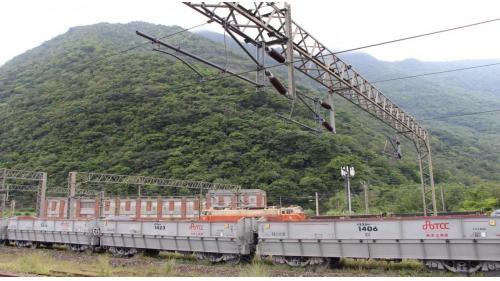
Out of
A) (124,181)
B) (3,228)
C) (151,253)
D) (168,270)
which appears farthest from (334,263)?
(124,181)

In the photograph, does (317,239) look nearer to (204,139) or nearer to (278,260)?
(278,260)

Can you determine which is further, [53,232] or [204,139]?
[204,139]

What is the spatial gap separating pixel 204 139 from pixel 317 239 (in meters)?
68.7

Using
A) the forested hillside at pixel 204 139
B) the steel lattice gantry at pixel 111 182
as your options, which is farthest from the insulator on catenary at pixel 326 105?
the forested hillside at pixel 204 139

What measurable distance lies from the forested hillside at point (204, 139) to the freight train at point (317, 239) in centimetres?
3883

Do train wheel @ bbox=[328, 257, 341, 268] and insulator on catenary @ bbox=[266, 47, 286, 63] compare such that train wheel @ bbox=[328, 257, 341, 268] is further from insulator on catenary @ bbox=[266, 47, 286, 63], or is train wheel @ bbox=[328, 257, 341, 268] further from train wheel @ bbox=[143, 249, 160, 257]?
train wheel @ bbox=[143, 249, 160, 257]

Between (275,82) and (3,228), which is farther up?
(275,82)

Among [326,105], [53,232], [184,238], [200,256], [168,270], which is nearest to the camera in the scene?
[168,270]

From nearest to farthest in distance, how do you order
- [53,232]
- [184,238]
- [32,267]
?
[32,267]
[184,238]
[53,232]

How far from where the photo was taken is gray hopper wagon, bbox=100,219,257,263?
1644 cm

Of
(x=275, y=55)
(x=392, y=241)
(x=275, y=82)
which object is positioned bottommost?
(x=392, y=241)

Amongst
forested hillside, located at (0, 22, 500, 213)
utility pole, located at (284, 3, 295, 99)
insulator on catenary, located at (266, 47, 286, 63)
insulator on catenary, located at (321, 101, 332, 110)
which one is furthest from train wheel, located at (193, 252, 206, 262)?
forested hillside, located at (0, 22, 500, 213)

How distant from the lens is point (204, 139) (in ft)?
269

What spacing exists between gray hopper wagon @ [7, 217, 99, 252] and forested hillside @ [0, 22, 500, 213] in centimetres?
4008
